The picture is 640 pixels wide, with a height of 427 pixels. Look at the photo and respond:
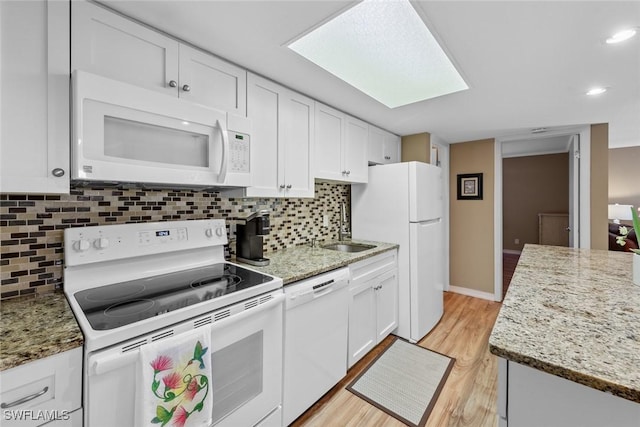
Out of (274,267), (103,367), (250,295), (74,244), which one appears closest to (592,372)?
(250,295)

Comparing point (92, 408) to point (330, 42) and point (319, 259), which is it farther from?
point (330, 42)

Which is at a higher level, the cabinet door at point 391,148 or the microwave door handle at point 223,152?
the cabinet door at point 391,148

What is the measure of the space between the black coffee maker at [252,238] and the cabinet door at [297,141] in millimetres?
331

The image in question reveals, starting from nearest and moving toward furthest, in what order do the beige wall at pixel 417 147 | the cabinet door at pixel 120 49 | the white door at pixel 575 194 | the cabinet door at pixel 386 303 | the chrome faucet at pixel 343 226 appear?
1. the cabinet door at pixel 120 49
2. the cabinet door at pixel 386 303
3. the chrome faucet at pixel 343 226
4. the white door at pixel 575 194
5. the beige wall at pixel 417 147

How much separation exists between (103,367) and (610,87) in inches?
134

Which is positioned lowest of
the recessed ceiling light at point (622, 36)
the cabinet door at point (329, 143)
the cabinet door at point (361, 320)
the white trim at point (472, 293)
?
the white trim at point (472, 293)

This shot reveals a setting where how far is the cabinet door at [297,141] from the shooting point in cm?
198

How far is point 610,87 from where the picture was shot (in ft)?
6.64

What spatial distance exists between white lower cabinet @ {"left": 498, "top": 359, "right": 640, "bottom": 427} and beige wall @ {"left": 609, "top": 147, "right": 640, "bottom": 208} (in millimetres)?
6626

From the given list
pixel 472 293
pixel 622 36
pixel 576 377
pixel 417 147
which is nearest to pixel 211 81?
pixel 576 377

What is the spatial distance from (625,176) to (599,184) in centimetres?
332

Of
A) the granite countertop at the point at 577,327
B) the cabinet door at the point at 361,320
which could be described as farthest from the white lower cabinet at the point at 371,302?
the granite countertop at the point at 577,327

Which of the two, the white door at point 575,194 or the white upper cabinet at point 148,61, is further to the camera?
the white door at point 575,194

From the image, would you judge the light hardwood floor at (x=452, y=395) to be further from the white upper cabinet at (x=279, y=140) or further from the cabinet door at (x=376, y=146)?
the cabinet door at (x=376, y=146)
